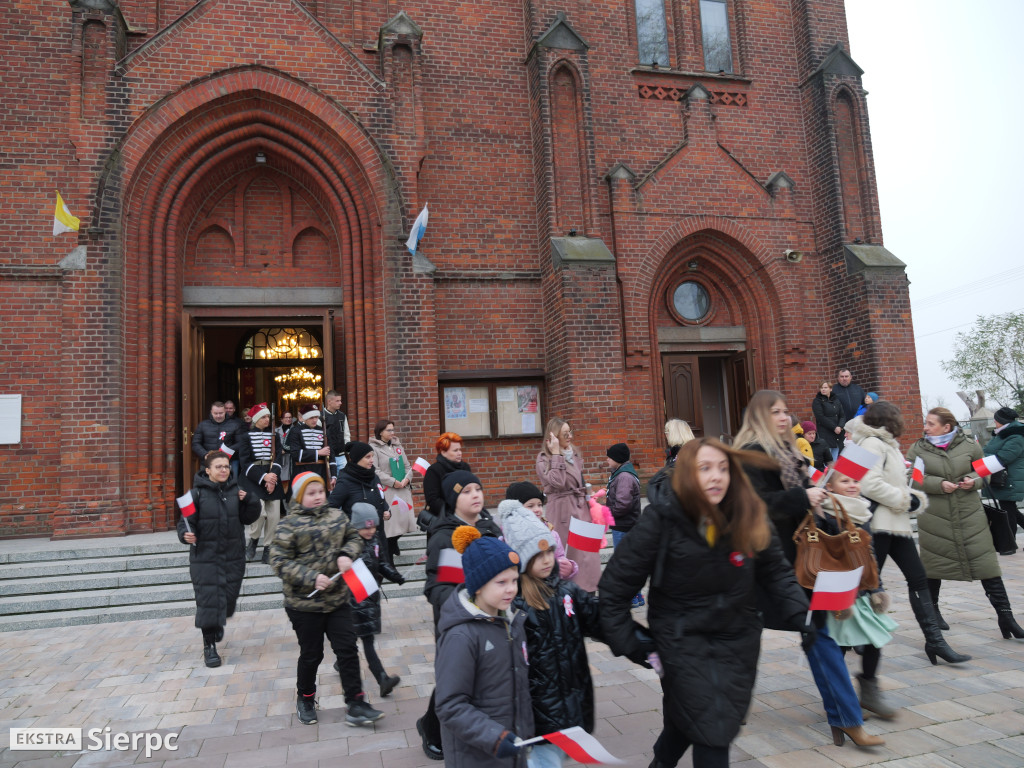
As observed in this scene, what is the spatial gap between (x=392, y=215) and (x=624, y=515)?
6.62 meters

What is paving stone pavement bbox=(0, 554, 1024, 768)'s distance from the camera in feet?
12.3

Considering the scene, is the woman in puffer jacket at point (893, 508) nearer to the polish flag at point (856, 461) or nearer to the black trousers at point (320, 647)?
the polish flag at point (856, 461)

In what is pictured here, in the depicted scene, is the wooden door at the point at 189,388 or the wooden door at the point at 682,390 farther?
the wooden door at the point at 682,390

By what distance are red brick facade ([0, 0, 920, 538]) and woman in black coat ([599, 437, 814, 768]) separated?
8179 millimetres

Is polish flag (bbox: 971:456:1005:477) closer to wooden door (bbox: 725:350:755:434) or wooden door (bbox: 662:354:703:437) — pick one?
wooden door (bbox: 662:354:703:437)

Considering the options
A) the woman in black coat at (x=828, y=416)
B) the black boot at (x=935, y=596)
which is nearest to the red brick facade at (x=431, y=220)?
the woman in black coat at (x=828, y=416)

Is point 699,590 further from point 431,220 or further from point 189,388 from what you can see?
point 431,220

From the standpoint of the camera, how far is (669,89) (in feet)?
44.0

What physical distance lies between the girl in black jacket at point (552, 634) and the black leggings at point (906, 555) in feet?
9.95

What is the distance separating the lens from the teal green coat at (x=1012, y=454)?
611cm

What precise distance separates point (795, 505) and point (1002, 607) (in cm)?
308

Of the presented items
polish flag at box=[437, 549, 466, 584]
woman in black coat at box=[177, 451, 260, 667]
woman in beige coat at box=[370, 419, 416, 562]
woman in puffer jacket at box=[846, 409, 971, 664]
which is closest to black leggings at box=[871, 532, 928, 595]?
woman in puffer jacket at box=[846, 409, 971, 664]

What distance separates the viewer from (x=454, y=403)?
466 inches

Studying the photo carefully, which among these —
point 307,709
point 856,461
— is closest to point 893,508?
point 856,461
